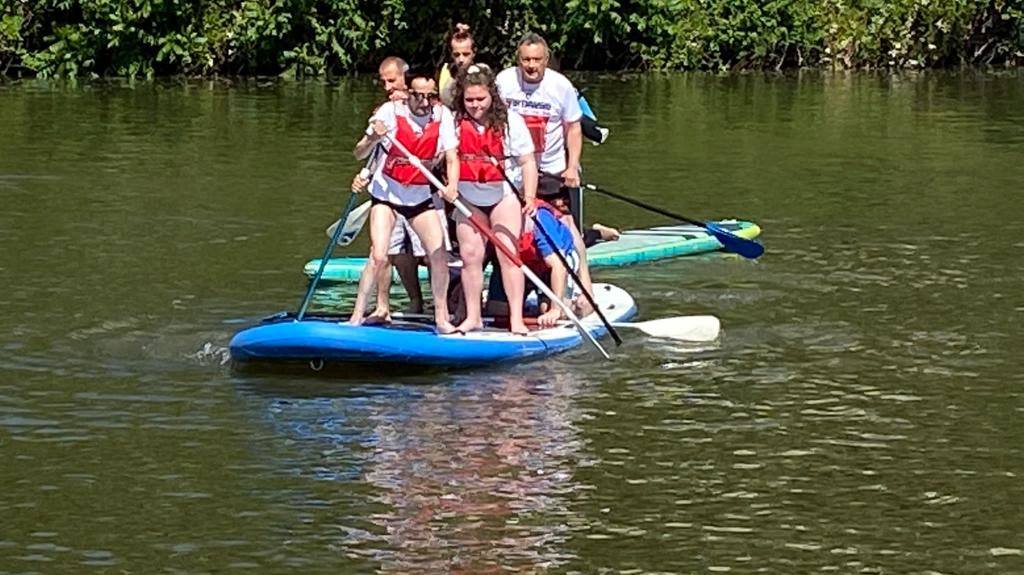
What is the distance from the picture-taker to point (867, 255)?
15.3 m

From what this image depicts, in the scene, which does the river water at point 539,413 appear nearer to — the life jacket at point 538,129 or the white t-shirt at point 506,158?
the white t-shirt at point 506,158

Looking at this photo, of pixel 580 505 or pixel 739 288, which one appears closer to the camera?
pixel 580 505

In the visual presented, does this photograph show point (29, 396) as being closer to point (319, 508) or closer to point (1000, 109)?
point (319, 508)

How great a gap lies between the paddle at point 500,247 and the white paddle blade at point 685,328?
16.1 inches

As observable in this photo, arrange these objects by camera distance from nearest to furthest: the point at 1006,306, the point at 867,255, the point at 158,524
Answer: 1. the point at 158,524
2. the point at 1006,306
3. the point at 867,255

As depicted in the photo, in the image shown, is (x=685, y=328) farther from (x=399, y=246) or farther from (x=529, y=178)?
(x=399, y=246)

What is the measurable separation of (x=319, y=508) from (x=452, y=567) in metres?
1.01

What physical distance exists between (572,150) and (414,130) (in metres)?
1.33

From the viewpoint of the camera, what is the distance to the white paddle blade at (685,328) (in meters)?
12.1

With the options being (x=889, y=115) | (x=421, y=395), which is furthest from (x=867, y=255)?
(x=889, y=115)

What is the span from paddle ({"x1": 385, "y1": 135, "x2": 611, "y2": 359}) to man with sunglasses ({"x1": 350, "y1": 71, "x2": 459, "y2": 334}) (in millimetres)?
86

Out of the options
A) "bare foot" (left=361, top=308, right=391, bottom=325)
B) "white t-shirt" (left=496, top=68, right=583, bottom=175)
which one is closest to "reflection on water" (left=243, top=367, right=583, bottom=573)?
"bare foot" (left=361, top=308, right=391, bottom=325)

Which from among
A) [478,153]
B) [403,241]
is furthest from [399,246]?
[478,153]

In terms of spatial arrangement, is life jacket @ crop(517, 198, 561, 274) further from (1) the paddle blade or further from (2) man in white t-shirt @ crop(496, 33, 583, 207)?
(1) the paddle blade
